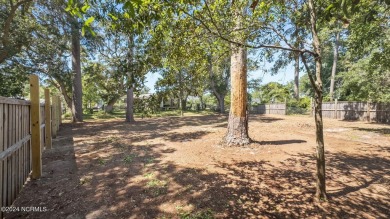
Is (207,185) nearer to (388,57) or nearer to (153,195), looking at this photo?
(153,195)

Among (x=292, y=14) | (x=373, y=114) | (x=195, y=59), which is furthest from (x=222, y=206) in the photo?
(x=373, y=114)

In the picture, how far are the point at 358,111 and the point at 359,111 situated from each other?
0.08 meters

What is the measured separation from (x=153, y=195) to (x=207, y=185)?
1.14m

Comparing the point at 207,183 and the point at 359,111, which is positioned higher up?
the point at 359,111

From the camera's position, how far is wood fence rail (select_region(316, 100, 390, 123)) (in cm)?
1559

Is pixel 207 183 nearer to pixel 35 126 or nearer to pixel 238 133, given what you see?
pixel 238 133

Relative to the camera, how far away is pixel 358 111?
1752cm

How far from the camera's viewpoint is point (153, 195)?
4.02m

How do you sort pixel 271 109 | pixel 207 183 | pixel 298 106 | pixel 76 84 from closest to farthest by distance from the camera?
pixel 207 183 < pixel 76 84 < pixel 298 106 < pixel 271 109

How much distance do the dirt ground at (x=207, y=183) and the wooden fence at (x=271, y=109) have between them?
719 inches

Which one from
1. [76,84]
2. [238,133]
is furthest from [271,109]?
[76,84]

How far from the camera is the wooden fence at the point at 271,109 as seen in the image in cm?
2539

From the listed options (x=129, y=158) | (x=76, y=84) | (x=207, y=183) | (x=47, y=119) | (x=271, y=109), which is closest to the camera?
(x=207, y=183)

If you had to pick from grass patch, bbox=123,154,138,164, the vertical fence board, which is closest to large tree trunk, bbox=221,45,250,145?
grass patch, bbox=123,154,138,164
